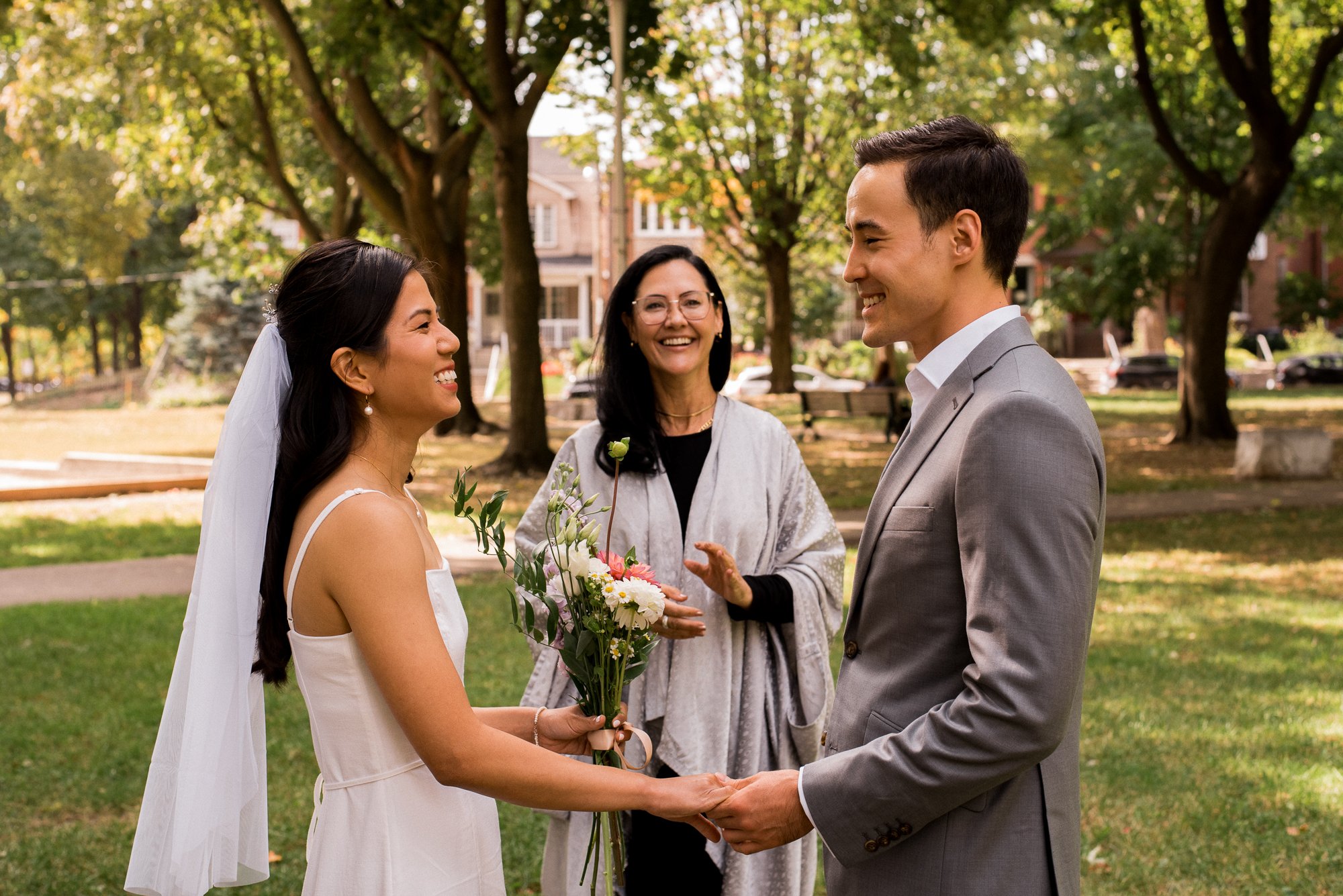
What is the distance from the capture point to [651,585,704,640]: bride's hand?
325 centimetres

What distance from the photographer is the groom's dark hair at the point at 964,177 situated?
7.63ft

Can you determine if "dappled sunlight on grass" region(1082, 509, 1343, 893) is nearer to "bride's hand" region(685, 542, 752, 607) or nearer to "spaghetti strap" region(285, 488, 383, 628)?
"bride's hand" region(685, 542, 752, 607)

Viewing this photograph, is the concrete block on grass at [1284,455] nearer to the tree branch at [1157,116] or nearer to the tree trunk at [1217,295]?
the tree trunk at [1217,295]

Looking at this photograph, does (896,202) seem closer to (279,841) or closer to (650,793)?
(650,793)

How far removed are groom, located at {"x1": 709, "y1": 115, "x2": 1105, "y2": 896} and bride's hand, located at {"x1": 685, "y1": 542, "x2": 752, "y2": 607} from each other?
0.86 meters

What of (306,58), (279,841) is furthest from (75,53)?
(279,841)

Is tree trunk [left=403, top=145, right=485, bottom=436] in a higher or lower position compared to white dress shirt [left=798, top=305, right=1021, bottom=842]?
higher

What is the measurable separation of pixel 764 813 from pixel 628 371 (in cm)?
188

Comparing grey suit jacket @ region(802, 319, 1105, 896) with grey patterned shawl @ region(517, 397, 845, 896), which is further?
grey patterned shawl @ region(517, 397, 845, 896)

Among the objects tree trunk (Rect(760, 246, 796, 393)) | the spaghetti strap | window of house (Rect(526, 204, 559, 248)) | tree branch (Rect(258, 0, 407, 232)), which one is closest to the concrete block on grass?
tree branch (Rect(258, 0, 407, 232))

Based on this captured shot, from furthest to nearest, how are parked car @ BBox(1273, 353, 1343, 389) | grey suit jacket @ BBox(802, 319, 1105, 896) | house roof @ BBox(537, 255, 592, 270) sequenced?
house roof @ BBox(537, 255, 592, 270), parked car @ BBox(1273, 353, 1343, 389), grey suit jacket @ BBox(802, 319, 1105, 896)

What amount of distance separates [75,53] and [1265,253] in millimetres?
52709

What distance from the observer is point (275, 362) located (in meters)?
2.73

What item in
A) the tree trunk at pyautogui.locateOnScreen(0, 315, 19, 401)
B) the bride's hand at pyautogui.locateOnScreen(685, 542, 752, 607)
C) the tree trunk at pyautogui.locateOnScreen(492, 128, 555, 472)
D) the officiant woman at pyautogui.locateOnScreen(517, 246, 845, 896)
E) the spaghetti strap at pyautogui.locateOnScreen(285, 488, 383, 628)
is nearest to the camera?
the spaghetti strap at pyautogui.locateOnScreen(285, 488, 383, 628)
